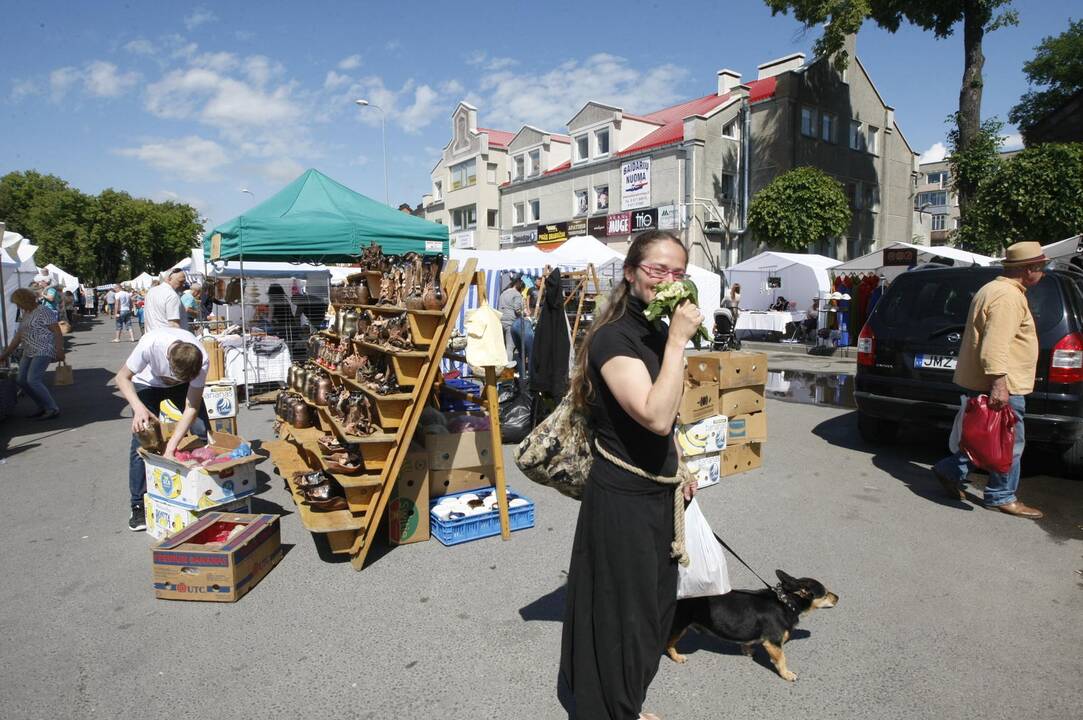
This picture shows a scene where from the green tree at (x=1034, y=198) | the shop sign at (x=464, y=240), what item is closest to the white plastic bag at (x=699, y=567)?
the green tree at (x=1034, y=198)

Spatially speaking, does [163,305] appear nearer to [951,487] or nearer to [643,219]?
[951,487]

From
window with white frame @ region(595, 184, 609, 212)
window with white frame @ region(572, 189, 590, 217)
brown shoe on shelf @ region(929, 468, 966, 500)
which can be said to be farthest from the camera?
window with white frame @ region(572, 189, 590, 217)

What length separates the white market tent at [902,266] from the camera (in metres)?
17.6

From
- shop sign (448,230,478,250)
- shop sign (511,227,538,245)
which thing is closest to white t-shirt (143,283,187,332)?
shop sign (511,227,538,245)

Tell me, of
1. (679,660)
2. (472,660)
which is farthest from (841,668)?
(472,660)

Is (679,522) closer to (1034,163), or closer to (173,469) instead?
(173,469)

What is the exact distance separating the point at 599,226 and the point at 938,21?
15.1m

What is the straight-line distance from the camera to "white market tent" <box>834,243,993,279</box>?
1759 centimetres

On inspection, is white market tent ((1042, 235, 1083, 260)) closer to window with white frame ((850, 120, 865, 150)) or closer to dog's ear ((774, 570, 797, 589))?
dog's ear ((774, 570, 797, 589))

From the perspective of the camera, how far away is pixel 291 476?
5.31m

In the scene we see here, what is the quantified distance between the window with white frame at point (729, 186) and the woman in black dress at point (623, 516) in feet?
93.6

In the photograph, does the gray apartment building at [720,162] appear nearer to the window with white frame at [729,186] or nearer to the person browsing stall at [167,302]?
the window with white frame at [729,186]

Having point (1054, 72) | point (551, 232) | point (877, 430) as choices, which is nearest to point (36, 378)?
point (877, 430)

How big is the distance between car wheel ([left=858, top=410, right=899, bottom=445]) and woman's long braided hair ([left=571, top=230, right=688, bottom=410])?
6102mm
